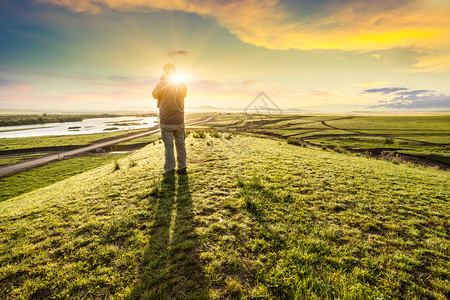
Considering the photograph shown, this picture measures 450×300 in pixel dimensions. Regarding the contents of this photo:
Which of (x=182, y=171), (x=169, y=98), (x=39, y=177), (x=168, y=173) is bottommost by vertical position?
(x=39, y=177)

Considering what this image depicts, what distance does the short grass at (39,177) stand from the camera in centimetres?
2311

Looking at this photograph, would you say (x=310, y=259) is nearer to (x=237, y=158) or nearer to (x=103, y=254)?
(x=103, y=254)

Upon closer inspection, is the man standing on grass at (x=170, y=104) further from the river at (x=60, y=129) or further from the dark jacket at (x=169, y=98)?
the river at (x=60, y=129)

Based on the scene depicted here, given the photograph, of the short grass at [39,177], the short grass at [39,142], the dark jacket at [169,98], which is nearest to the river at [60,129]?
the short grass at [39,142]

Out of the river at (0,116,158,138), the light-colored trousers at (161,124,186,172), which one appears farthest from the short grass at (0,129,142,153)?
the light-colored trousers at (161,124,186,172)

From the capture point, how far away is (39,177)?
93.0ft

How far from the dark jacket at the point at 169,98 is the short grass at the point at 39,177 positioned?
27.2 m

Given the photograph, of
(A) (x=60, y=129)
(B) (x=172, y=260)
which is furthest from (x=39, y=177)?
(A) (x=60, y=129)

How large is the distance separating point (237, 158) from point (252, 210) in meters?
6.80

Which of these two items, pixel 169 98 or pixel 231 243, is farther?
pixel 169 98

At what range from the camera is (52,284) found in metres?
3.60

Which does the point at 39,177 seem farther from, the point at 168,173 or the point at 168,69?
the point at 168,69

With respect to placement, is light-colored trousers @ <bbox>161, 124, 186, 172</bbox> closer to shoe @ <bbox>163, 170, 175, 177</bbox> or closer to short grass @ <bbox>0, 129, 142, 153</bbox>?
shoe @ <bbox>163, 170, 175, 177</bbox>

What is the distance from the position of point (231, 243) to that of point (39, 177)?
1543 inches
